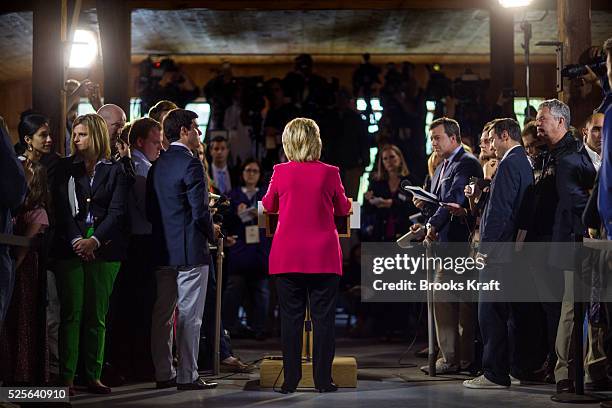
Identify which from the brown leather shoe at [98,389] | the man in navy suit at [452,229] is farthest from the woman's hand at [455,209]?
the brown leather shoe at [98,389]

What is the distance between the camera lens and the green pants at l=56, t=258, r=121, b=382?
5430 millimetres

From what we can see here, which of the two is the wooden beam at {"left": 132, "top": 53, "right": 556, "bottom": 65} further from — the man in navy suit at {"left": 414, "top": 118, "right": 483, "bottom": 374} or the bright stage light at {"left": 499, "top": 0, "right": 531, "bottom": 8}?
the man in navy suit at {"left": 414, "top": 118, "right": 483, "bottom": 374}

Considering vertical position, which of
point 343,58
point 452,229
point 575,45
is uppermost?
point 343,58

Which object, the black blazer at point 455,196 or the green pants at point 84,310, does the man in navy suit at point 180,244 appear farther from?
the black blazer at point 455,196

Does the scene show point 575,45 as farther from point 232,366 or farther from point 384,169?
point 232,366

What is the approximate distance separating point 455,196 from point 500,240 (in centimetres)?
87

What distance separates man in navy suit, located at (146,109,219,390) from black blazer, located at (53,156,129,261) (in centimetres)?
20

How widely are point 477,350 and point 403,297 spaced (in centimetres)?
216

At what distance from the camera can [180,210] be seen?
568 cm

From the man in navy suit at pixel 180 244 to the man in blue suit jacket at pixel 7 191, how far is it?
1.30m

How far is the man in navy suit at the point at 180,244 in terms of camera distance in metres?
5.62

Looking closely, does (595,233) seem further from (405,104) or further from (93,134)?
(405,104)

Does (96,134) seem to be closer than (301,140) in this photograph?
No

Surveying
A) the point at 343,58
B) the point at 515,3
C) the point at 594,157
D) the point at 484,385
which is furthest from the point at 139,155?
the point at 343,58
